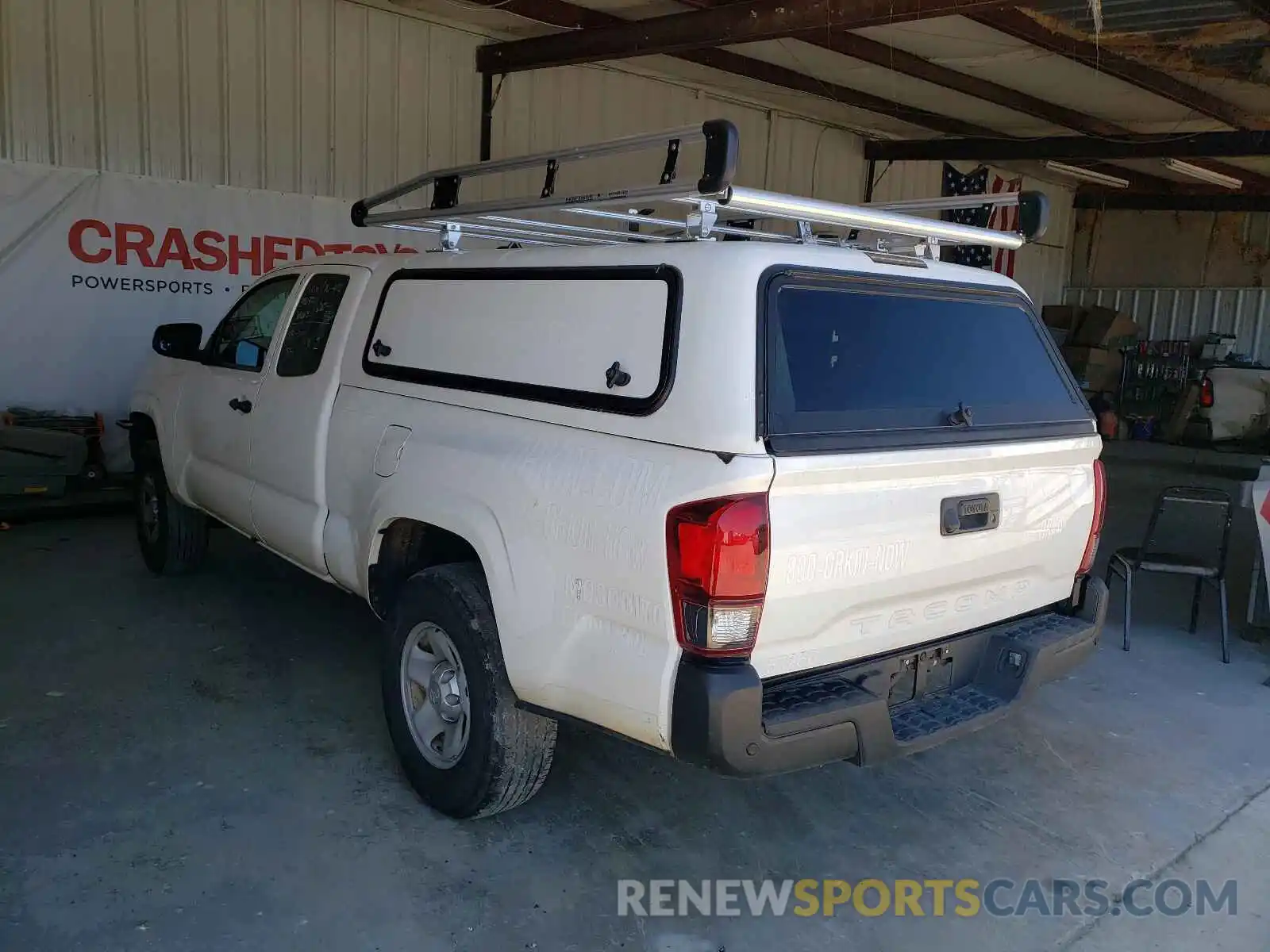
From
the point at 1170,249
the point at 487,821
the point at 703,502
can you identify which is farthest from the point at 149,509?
the point at 1170,249

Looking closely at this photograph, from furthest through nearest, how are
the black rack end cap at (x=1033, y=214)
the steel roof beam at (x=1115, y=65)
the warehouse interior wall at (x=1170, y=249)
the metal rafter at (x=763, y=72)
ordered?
1. the warehouse interior wall at (x=1170, y=249)
2. the metal rafter at (x=763, y=72)
3. the steel roof beam at (x=1115, y=65)
4. the black rack end cap at (x=1033, y=214)

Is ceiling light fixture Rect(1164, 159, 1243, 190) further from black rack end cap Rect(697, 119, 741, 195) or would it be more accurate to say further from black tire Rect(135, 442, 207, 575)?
black tire Rect(135, 442, 207, 575)

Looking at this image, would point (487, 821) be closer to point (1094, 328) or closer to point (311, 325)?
point (311, 325)

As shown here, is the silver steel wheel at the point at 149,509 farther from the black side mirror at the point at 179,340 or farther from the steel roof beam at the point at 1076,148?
the steel roof beam at the point at 1076,148

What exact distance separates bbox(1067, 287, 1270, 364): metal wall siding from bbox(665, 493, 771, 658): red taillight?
669 inches

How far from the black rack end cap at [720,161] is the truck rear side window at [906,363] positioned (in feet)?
0.99

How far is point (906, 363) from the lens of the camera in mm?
3084

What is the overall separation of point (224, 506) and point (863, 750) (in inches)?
137

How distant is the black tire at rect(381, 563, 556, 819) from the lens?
3.06 m

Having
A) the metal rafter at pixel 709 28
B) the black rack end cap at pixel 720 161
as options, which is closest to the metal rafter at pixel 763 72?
the metal rafter at pixel 709 28

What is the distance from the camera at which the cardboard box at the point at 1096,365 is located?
619 inches

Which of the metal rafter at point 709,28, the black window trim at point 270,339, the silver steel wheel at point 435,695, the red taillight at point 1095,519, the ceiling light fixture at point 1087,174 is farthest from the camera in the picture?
the ceiling light fixture at point 1087,174

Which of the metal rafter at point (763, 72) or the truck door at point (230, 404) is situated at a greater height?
the metal rafter at point (763, 72)

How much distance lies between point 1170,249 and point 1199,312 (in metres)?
1.40
